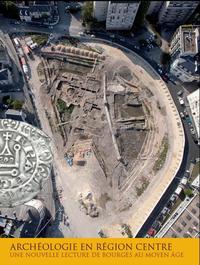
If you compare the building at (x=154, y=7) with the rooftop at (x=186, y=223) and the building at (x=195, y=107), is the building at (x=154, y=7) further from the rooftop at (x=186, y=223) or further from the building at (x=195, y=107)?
the rooftop at (x=186, y=223)

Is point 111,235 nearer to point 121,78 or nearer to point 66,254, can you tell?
point 66,254

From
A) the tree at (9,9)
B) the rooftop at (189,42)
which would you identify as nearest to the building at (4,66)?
the tree at (9,9)

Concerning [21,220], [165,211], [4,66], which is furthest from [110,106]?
[21,220]

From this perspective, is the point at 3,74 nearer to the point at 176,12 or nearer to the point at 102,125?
the point at 102,125

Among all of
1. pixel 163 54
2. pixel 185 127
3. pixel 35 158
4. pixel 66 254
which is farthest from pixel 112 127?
pixel 66 254

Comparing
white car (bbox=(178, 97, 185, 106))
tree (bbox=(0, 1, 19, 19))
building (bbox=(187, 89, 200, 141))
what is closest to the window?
building (bbox=(187, 89, 200, 141))

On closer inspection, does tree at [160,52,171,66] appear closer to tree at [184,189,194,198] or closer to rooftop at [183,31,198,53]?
rooftop at [183,31,198,53]

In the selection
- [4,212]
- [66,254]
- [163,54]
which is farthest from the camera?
[163,54]
